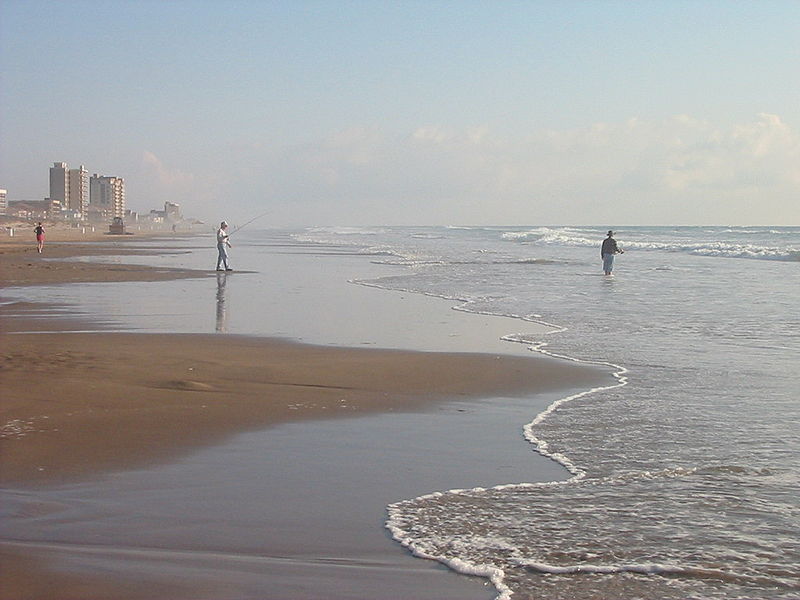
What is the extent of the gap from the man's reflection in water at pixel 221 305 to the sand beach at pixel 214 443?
101cm

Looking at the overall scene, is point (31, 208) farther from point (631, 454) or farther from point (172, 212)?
point (631, 454)

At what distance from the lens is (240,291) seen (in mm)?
18281

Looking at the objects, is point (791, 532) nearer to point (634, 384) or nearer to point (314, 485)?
point (314, 485)

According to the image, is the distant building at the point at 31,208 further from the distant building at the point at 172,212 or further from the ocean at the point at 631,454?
the ocean at the point at 631,454

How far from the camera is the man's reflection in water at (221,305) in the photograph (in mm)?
12173

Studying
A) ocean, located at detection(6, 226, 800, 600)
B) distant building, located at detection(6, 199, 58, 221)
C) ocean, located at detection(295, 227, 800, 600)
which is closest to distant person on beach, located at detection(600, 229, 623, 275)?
ocean, located at detection(6, 226, 800, 600)

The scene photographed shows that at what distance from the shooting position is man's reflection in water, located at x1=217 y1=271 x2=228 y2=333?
12.2m

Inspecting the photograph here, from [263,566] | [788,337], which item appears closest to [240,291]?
[788,337]

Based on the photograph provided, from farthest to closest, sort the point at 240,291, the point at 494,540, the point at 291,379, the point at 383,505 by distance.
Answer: the point at 240,291
the point at 291,379
the point at 383,505
the point at 494,540

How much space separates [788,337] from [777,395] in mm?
4507

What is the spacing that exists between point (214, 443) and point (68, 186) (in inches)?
6824

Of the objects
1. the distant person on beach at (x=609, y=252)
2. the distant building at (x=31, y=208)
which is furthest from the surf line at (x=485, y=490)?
the distant building at (x=31, y=208)

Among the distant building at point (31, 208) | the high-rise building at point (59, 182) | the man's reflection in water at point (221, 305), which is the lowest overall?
the man's reflection in water at point (221, 305)

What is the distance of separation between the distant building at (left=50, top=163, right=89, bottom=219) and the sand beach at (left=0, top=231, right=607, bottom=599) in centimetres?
16323
